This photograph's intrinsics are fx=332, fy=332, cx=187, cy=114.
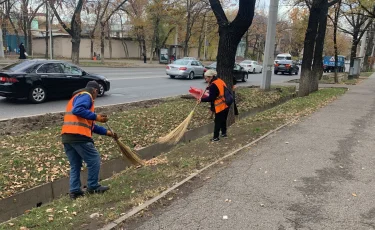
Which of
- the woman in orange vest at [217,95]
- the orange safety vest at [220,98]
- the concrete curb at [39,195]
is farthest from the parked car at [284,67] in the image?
the concrete curb at [39,195]

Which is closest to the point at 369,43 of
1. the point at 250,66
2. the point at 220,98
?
the point at 250,66

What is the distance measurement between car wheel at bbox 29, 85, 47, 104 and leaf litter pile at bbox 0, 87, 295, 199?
3009 millimetres

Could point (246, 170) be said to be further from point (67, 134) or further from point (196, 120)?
point (196, 120)

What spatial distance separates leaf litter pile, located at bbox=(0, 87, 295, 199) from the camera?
5594 millimetres

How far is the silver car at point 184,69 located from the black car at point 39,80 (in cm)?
1125

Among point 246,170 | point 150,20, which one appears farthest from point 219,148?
point 150,20

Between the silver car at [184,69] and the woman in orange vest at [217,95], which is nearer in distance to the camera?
the woman in orange vest at [217,95]

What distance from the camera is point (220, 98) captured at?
7.12 metres

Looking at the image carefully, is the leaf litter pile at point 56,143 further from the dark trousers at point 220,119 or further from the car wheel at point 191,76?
the car wheel at point 191,76

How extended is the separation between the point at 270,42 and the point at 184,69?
8.45m

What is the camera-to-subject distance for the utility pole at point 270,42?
15.6 metres

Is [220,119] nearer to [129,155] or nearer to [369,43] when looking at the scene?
[129,155]

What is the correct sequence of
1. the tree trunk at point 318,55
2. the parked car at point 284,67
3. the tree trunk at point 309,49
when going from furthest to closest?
the parked car at point 284,67, the tree trunk at point 318,55, the tree trunk at point 309,49

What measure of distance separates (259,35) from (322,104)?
58604 mm
